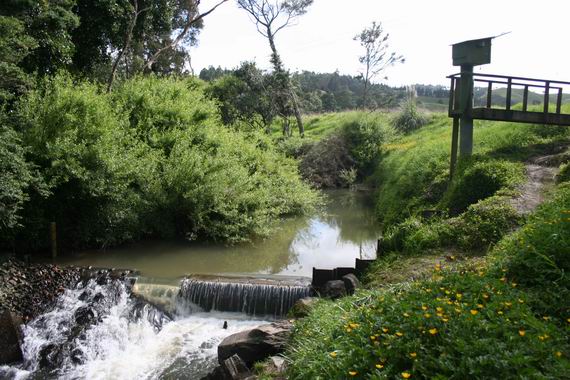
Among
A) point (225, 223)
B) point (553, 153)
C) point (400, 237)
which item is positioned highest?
point (553, 153)

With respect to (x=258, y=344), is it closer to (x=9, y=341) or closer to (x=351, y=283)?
(x=351, y=283)

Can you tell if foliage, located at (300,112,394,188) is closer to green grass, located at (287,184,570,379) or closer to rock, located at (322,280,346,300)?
rock, located at (322,280,346,300)

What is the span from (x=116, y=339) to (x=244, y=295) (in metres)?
2.62

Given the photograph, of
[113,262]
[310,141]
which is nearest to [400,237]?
[113,262]

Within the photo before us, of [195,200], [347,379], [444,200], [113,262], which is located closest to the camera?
[347,379]

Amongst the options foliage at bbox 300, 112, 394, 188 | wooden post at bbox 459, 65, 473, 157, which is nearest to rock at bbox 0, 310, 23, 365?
wooden post at bbox 459, 65, 473, 157

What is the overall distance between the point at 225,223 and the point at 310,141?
42.5 feet

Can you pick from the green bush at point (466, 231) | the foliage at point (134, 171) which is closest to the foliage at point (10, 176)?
the foliage at point (134, 171)

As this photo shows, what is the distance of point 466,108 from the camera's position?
12.9 meters

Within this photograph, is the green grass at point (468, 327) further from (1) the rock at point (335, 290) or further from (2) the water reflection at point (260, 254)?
(2) the water reflection at point (260, 254)

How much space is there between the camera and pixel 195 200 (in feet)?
44.6

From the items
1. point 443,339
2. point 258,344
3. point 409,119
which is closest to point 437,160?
point 258,344

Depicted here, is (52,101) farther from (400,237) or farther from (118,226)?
(400,237)

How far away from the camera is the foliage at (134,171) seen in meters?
12.1
